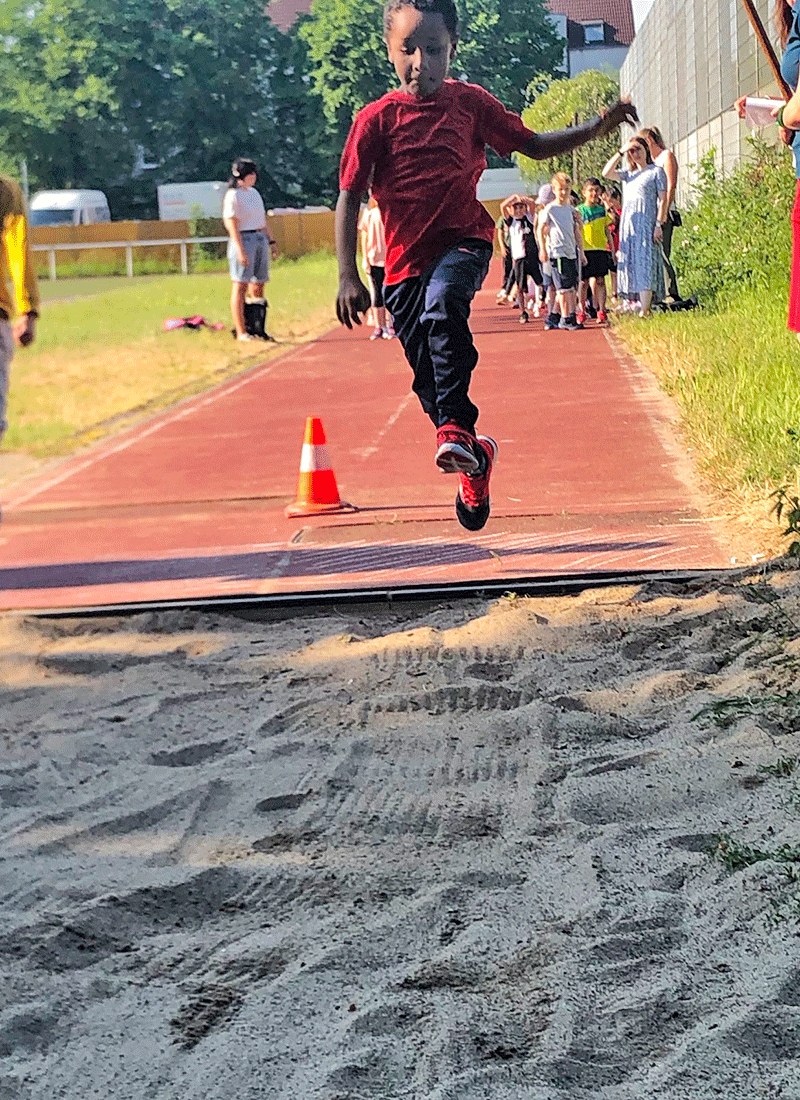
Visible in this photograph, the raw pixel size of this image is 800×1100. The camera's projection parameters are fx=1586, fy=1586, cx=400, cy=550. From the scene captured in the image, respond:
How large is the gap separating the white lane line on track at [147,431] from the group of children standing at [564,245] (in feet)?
9.78

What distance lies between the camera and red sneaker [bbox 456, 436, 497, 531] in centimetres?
554

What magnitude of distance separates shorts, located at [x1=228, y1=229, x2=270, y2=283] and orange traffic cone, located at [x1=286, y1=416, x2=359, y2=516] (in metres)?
9.70

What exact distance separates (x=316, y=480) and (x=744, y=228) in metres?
9.87

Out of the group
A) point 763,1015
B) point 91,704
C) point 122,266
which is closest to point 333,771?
point 91,704

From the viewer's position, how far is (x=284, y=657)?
570 cm

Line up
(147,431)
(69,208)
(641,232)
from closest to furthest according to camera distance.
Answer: (147,431), (641,232), (69,208)

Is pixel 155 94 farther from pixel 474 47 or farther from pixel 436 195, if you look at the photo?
pixel 436 195

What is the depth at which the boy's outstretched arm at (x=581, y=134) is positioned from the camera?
16.5 ft

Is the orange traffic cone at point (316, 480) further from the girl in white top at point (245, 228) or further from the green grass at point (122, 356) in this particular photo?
the girl in white top at point (245, 228)

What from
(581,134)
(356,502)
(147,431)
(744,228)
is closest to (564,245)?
(744,228)

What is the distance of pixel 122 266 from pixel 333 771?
146 ft

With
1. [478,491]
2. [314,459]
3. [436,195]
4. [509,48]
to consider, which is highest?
[509,48]

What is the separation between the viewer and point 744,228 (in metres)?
16.7

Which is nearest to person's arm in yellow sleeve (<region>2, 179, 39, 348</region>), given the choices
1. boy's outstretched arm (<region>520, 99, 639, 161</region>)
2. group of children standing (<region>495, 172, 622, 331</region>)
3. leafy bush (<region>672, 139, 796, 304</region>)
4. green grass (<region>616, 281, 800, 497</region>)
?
boy's outstretched arm (<region>520, 99, 639, 161</region>)
